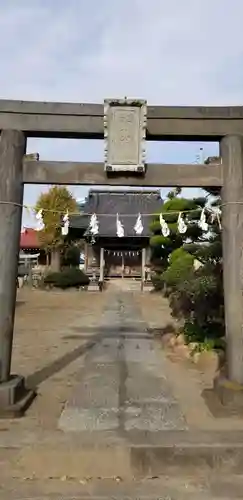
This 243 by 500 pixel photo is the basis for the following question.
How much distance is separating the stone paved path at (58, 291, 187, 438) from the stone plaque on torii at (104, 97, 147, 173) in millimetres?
3017

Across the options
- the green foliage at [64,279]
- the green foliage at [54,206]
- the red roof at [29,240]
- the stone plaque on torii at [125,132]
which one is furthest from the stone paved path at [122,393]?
the red roof at [29,240]

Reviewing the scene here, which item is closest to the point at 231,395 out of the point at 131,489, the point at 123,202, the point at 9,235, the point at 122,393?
the point at 122,393

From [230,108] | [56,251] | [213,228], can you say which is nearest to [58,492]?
[230,108]

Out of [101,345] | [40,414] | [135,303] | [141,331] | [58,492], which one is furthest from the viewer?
[135,303]

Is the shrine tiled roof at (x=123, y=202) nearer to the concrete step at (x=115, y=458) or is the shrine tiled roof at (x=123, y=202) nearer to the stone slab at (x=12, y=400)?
the stone slab at (x=12, y=400)

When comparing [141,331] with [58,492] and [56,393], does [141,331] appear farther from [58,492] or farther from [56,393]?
[58,492]

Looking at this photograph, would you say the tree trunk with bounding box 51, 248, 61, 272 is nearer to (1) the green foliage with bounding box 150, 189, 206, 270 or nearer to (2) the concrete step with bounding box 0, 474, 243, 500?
(1) the green foliage with bounding box 150, 189, 206, 270

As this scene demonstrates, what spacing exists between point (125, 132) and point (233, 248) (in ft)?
6.64

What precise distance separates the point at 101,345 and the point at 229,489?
24.0 ft

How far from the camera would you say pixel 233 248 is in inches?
225

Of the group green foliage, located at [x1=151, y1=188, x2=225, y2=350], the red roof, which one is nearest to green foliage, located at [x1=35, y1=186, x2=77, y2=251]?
the red roof

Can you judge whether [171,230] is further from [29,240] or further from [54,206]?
[29,240]

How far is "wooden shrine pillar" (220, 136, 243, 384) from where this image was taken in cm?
563

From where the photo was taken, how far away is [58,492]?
378cm
